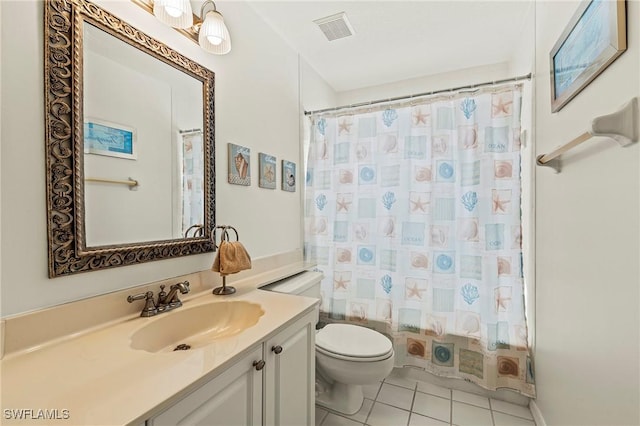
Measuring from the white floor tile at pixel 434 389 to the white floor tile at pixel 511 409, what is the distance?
0.27 meters

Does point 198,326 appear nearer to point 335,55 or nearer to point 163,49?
point 163,49

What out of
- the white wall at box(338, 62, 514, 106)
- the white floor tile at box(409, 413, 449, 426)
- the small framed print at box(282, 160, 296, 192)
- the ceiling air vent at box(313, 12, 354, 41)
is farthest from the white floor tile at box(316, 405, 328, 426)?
the white wall at box(338, 62, 514, 106)

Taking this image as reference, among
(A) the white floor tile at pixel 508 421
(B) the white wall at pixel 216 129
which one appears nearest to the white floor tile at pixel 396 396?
(A) the white floor tile at pixel 508 421

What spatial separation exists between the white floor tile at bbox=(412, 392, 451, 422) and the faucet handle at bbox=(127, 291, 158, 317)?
1647 millimetres

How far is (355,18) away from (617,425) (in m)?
2.27

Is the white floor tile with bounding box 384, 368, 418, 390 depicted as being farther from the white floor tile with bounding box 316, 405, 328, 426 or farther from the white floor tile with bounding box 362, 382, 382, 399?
the white floor tile with bounding box 316, 405, 328, 426

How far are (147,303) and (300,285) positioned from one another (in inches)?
33.3

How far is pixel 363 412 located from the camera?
1.69 meters

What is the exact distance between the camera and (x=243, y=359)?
2.74ft

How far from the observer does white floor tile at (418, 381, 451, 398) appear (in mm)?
1848

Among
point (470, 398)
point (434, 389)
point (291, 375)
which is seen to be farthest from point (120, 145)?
point (470, 398)

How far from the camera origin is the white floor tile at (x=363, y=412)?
1.64 m

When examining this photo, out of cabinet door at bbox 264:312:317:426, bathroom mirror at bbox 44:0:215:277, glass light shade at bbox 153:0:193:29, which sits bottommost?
cabinet door at bbox 264:312:317:426

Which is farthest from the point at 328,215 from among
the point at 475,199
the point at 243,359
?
the point at 243,359
